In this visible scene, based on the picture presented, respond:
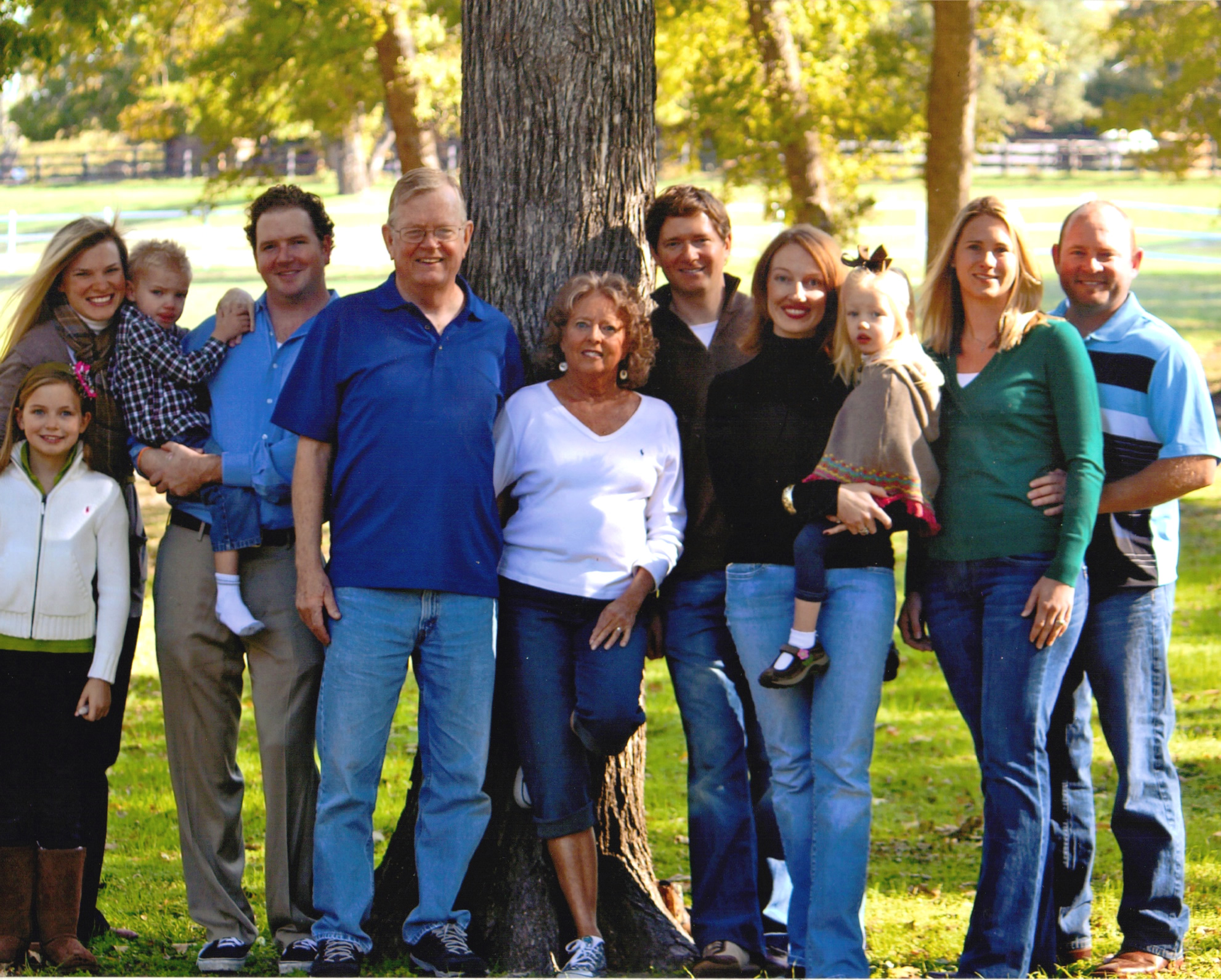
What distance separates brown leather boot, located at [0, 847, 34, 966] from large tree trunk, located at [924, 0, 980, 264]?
32.7 ft

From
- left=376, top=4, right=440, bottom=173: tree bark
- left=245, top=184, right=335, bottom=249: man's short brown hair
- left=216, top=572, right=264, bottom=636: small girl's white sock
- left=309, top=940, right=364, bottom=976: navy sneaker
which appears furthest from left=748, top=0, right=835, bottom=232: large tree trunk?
left=309, top=940, right=364, bottom=976: navy sneaker

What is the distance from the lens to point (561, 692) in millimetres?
4051

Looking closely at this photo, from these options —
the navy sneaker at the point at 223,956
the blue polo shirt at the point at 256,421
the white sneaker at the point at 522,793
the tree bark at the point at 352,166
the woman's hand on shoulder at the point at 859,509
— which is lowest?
the navy sneaker at the point at 223,956

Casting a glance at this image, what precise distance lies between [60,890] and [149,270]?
201 centimetres

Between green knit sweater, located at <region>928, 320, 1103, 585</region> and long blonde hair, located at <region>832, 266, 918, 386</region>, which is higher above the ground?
long blonde hair, located at <region>832, 266, 918, 386</region>

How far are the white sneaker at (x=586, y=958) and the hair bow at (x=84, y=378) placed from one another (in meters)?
2.31

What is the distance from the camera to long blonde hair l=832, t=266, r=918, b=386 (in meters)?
3.90

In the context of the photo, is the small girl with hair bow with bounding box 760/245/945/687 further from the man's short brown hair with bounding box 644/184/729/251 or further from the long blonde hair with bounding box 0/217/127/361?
the long blonde hair with bounding box 0/217/127/361

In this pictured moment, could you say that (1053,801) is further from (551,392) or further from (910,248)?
(910,248)

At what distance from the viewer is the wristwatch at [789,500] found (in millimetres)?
3947

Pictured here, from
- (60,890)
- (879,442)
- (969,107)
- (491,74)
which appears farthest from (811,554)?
(969,107)

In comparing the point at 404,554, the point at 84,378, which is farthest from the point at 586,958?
the point at 84,378

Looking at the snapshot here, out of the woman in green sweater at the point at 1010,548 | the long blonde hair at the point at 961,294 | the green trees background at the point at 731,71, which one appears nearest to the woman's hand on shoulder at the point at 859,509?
the woman in green sweater at the point at 1010,548

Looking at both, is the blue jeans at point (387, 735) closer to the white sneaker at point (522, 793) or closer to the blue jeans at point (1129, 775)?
the white sneaker at point (522, 793)
